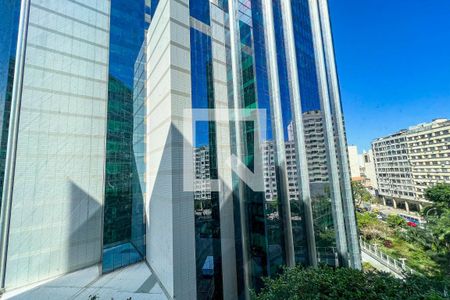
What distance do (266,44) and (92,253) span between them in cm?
1342

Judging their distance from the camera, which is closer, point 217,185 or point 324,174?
point 217,185

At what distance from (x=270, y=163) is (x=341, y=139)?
487 cm

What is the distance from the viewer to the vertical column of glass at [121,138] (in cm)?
970

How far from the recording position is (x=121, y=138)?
1041cm

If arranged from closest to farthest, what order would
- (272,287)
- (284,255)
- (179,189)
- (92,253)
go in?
(272,287)
(179,189)
(284,255)
(92,253)

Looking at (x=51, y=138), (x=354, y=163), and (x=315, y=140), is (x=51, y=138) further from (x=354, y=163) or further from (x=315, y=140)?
(x=354, y=163)

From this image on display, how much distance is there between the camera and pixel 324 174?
960cm

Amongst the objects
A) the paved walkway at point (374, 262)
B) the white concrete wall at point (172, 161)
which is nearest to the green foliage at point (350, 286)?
the white concrete wall at point (172, 161)

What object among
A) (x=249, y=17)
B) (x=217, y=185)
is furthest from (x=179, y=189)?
(x=249, y=17)

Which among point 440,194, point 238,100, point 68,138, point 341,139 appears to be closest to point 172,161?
point 238,100

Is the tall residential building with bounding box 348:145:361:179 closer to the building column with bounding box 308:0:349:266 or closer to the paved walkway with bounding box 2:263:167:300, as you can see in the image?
the building column with bounding box 308:0:349:266

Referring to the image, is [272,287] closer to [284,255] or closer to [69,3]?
[284,255]

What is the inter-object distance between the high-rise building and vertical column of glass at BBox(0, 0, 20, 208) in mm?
71

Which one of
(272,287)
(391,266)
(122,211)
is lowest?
(391,266)
